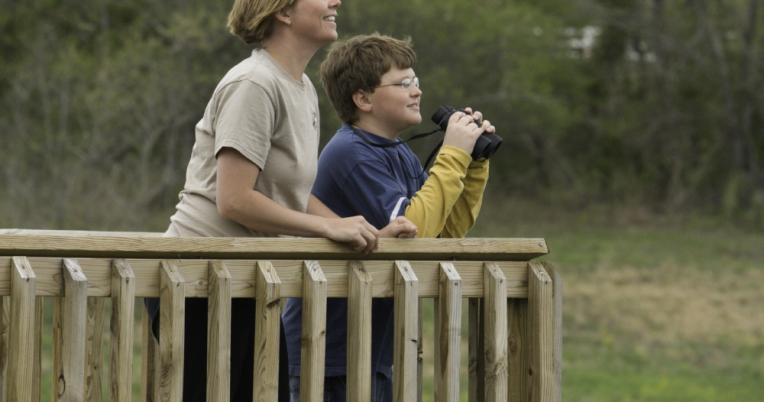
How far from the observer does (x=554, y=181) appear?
29984 millimetres

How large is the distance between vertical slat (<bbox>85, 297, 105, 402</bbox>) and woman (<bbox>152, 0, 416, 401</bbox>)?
0.43 m

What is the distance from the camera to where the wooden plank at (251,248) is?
133 inches

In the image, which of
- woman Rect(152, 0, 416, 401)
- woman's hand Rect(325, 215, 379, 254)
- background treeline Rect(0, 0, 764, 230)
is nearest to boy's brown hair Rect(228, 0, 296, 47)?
woman Rect(152, 0, 416, 401)

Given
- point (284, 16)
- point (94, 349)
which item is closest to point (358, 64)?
point (284, 16)

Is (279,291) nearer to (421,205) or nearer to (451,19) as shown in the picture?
(421,205)

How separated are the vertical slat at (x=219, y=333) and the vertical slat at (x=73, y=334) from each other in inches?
12.2

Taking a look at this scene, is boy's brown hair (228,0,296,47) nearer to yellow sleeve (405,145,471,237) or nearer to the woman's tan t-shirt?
the woman's tan t-shirt

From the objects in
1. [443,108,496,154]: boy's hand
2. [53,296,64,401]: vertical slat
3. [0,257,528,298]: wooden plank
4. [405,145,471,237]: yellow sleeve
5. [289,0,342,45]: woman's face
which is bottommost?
[53,296,64,401]: vertical slat

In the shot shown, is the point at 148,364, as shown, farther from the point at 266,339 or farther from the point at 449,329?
the point at 449,329

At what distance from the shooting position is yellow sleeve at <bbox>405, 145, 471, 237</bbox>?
3.92m

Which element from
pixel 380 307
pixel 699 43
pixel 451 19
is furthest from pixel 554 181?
pixel 380 307

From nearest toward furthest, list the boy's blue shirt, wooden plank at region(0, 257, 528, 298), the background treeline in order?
wooden plank at region(0, 257, 528, 298) → the boy's blue shirt → the background treeline

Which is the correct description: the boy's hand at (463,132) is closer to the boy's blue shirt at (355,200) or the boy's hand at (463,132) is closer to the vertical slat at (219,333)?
the boy's blue shirt at (355,200)

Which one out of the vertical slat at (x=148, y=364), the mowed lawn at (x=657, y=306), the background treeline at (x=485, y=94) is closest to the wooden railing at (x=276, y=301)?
the vertical slat at (x=148, y=364)
